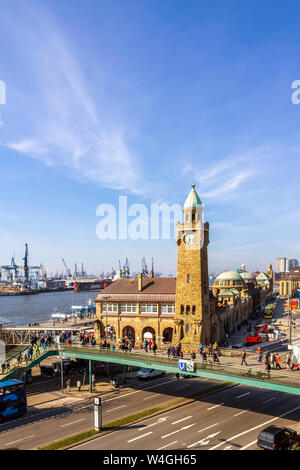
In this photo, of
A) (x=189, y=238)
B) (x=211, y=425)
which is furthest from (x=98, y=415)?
(x=189, y=238)

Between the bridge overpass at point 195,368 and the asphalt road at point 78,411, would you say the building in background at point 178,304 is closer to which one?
the asphalt road at point 78,411

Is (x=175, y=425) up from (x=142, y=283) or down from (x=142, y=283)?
down

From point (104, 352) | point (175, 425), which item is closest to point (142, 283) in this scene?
point (104, 352)

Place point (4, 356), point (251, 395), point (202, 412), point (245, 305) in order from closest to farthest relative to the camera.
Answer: point (202, 412) < point (251, 395) < point (4, 356) < point (245, 305)

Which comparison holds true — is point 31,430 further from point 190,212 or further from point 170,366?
point 190,212

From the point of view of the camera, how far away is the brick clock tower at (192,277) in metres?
58.9

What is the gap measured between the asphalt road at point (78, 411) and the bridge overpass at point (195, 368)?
14.9 ft

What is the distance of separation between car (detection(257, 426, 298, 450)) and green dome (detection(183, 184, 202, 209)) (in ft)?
120

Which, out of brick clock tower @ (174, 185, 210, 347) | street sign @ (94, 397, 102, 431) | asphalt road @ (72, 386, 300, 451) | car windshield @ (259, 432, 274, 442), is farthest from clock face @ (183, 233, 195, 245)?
car windshield @ (259, 432, 274, 442)

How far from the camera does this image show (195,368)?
121 feet

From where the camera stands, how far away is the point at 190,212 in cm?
6044

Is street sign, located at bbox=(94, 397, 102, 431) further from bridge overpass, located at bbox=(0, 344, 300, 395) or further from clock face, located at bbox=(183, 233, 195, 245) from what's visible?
clock face, located at bbox=(183, 233, 195, 245)

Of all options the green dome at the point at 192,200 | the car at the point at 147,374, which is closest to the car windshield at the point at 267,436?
the car at the point at 147,374
